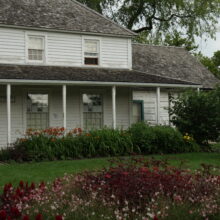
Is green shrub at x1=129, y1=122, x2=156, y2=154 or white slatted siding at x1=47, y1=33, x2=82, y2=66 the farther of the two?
white slatted siding at x1=47, y1=33, x2=82, y2=66

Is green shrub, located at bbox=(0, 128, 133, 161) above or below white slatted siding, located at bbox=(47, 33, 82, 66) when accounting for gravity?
below

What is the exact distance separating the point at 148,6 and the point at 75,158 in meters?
21.8

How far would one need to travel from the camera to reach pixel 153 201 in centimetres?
557

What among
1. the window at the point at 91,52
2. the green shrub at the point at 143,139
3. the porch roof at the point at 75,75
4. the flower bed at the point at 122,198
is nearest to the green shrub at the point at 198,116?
the porch roof at the point at 75,75

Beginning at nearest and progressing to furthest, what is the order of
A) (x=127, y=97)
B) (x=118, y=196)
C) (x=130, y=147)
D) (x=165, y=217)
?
1. (x=165, y=217)
2. (x=118, y=196)
3. (x=130, y=147)
4. (x=127, y=97)

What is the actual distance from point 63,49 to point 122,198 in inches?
605

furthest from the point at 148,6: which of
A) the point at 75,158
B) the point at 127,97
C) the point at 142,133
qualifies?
the point at 75,158

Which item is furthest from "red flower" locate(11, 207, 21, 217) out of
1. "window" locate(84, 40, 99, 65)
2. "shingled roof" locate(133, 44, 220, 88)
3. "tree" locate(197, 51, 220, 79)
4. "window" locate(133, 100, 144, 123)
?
"tree" locate(197, 51, 220, 79)

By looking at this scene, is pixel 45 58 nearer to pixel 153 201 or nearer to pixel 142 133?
pixel 142 133

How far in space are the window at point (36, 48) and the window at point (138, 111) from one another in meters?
6.28

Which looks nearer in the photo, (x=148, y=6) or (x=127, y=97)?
(x=127, y=97)

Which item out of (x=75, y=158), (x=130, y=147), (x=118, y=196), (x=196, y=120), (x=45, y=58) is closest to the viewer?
(x=118, y=196)

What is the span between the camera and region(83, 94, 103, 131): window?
20984mm

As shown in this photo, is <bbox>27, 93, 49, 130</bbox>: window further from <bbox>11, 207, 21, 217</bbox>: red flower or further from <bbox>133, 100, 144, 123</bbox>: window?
<bbox>11, 207, 21, 217</bbox>: red flower
